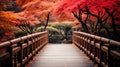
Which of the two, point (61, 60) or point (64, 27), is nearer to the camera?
point (61, 60)

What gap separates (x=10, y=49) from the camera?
252 inches

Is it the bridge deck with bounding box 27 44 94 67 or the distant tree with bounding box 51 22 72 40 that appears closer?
the bridge deck with bounding box 27 44 94 67

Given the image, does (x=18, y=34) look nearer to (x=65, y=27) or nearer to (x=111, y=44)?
(x=65, y=27)

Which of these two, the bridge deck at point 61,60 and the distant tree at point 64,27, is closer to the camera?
the bridge deck at point 61,60

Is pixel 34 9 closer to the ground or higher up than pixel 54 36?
higher up

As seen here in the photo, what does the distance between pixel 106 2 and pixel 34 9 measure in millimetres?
10386

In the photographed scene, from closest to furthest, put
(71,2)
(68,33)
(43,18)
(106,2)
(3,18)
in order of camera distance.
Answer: (106,2) < (71,2) < (3,18) < (43,18) < (68,33)

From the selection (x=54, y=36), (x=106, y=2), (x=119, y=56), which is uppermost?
(x=106, y=2)

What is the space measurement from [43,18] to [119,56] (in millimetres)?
22532

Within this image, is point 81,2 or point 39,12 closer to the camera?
point 81,2

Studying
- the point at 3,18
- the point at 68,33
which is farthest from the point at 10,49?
the point at 68,33

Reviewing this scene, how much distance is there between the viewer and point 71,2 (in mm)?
13977

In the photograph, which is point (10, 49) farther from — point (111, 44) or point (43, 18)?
point (43, 18)

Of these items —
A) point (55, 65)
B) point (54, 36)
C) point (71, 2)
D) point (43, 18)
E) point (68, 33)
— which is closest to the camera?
point (55, 65)
